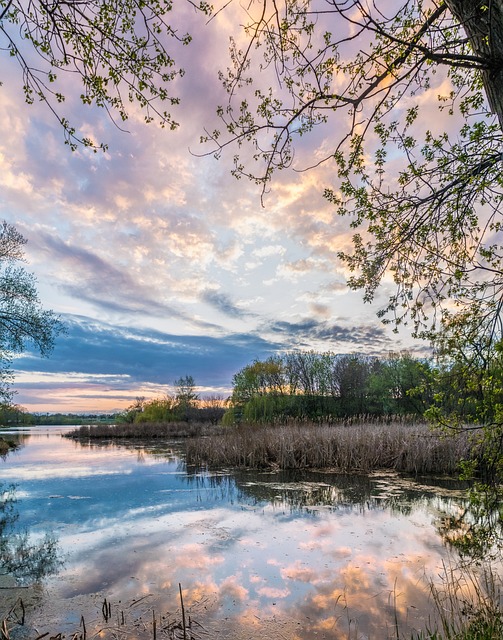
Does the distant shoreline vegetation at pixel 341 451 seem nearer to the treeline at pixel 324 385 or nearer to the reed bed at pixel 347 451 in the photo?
the reed bed at pixel 347 451

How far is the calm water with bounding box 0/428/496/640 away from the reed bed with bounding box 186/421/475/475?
2286 mm

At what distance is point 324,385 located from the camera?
4119 cm

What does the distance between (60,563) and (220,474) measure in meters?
7.38

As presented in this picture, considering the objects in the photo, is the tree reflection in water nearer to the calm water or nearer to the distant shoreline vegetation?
the calm water

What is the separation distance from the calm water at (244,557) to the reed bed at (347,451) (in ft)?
7.50

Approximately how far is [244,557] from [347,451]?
26.4 feet

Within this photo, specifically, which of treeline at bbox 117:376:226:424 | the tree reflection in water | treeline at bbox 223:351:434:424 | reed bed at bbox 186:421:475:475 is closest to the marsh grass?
the tree reflection in water

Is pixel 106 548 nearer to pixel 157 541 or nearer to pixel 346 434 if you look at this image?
pixel 157 541

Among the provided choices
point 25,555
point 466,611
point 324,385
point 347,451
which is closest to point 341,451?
point 347,451

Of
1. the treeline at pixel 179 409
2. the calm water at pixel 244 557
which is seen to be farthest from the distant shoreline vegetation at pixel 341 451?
the treeline at pixel 179 409

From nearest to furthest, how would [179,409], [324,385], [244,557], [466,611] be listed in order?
[466,611] → [244,557] → [324,385] → [179,409]

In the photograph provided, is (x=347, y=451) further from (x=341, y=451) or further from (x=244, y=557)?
(x=244, y=557)

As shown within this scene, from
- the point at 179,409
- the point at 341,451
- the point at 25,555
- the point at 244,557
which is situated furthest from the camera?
the point at 179,409

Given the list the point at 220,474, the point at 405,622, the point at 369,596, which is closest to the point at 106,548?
the point at 369,596
